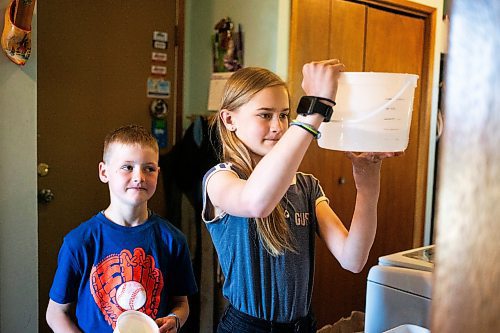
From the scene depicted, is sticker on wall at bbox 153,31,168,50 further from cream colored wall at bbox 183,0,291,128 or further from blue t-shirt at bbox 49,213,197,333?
blue t-shirt at bbox 49,213,197,333

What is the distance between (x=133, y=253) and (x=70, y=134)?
4.43 feet

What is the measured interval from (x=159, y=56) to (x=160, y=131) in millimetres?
406

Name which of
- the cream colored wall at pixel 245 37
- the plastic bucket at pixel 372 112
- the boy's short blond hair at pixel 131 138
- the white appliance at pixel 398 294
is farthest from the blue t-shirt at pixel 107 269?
the cream colored wall at pixel 245 37

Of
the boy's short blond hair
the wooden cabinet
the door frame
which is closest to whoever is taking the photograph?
the boy's short blond hair

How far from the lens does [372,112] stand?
102cm

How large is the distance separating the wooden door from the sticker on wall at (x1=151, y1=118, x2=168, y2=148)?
3 cm

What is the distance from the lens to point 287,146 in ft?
3.01

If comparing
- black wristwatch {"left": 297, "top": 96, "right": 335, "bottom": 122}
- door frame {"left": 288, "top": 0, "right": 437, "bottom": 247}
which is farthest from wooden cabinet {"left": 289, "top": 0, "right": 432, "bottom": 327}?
black wristwatch {"left": 297, "top": 96, "right": 335, "bottom": 122}

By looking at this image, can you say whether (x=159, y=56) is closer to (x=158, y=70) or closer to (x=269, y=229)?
(x=158, y=70)

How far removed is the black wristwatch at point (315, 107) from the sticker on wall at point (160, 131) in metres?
2.12

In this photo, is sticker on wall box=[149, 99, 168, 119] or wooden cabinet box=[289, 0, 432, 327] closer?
wooden cabinet box=[289, 0, 432, 327]

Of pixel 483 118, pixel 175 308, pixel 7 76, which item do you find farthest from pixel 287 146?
pixel 7 76

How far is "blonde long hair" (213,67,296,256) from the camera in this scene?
123cm

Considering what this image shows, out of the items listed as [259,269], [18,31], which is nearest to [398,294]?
[259,269]
